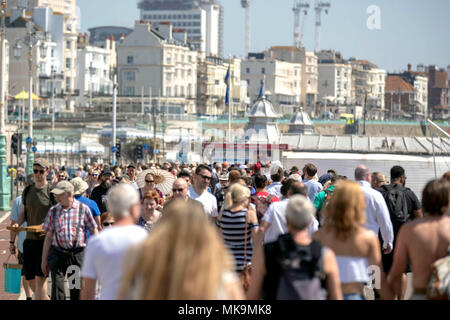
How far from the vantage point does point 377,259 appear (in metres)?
7.96

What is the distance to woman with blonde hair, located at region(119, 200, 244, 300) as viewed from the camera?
548 centimetres

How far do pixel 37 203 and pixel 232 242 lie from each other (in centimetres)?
300

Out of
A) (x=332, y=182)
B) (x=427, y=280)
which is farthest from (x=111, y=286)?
(x=332, y=182)

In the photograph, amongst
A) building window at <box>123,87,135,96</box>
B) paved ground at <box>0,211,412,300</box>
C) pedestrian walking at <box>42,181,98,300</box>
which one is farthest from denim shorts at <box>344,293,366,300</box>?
building window at <box>123,87,135,96</box>

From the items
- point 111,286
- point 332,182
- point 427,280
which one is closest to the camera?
point 111,286

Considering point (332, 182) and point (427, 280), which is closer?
point (427, 280)

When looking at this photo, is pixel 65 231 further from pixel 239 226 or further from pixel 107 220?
pixel 239 226

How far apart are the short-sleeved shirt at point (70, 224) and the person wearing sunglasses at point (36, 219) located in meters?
1.00

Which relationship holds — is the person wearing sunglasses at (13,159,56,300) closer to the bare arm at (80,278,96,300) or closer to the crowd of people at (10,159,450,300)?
the crowd of people at (10,159,450,300)

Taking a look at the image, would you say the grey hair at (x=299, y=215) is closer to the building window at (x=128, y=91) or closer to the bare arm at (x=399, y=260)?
the bare arm at (x=399, y=260)

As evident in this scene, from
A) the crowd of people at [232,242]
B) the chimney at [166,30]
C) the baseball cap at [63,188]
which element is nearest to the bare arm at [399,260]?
the crowd of people at [232,242]

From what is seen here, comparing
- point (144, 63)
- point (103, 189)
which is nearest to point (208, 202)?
point (103, 189)

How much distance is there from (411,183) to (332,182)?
30.6 m
